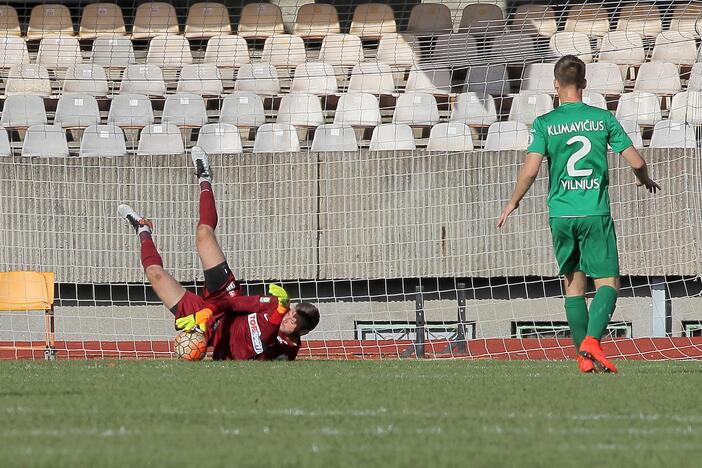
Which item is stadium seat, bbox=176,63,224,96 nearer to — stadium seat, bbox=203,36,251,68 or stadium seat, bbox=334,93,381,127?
stadium seat, bbox=203,36,251,68

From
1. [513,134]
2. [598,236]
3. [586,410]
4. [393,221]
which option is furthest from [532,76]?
[586,410]

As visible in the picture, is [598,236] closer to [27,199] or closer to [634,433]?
[634,433]

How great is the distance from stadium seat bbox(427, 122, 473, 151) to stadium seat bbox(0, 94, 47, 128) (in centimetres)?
443

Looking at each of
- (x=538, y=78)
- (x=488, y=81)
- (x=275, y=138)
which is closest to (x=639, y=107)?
(x=538, y=78)

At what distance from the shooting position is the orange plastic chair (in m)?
10.4

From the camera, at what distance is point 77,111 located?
14.1m

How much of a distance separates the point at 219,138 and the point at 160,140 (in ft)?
2.11

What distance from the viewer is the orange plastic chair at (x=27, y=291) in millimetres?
10352

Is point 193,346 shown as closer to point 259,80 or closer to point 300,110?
point 300,110

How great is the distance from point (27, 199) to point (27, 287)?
189 centimetres

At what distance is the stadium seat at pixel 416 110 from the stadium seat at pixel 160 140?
2.39 metres

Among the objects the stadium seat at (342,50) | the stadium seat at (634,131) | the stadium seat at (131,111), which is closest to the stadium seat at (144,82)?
the stadium seat at (131,111)

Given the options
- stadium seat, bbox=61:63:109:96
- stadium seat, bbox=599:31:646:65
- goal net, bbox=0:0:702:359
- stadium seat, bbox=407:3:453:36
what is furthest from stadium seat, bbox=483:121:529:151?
stadium seat, bbox=61:63:109:96

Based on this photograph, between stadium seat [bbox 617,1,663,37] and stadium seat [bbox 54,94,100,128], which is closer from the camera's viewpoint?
stadium seat [bbox 54,94,100,128]
